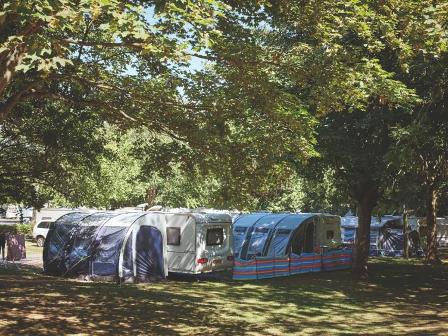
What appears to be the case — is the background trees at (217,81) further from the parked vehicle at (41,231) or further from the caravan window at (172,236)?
the parked vehicle at (41,231)

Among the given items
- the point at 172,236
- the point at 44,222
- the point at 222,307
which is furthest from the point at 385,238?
the point at 44,222

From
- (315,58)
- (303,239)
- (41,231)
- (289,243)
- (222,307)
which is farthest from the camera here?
(41,231)

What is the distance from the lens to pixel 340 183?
22.1 m

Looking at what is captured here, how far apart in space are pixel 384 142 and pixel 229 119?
833cm

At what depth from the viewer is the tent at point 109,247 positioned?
1611 cm

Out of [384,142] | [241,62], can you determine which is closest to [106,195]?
[384,142]

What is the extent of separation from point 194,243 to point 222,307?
460 centimetres

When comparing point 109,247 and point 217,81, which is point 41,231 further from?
point 217,81

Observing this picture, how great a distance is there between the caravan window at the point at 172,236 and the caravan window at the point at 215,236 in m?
1.07

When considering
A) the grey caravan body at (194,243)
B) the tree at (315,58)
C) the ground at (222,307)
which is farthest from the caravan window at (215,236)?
the tree at (315,58)

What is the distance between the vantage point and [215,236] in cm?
1806

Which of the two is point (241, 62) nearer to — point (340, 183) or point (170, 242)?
point (170, 242)

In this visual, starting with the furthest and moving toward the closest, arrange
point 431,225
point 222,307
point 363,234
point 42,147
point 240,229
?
point 431,225, point 240,229, point 363,234, point 42,147, point 222,307

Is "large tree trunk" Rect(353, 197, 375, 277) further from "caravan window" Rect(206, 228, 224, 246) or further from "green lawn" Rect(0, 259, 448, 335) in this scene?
"caravan window" Rect(206, 228, 224, 246)
